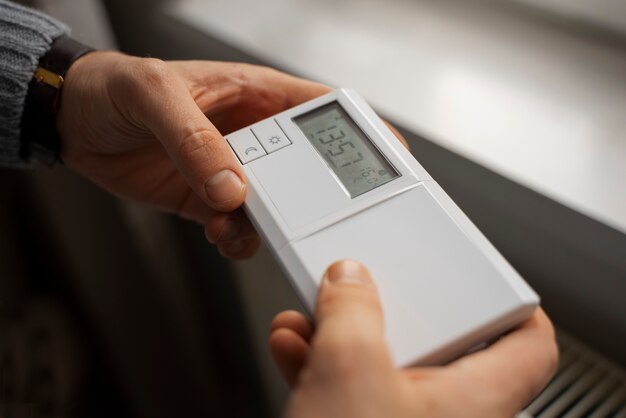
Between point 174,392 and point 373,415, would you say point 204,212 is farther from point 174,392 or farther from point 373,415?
point 174,392

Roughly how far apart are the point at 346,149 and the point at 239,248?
0.17 meters

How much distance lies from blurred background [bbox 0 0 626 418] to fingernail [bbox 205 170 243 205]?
22 cm

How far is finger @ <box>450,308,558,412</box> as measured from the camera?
367mm

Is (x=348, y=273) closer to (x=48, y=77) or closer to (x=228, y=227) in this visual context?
(x=228, y=227)

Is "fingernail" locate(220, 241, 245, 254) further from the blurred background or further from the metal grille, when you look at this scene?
the metal grille

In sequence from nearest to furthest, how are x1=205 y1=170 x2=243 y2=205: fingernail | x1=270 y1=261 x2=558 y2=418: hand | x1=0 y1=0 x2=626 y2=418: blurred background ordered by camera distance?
x1=270 y1=261 x2=558 y2=418: hand → x1=205 y1=170 x2=243 y2=205: fingernail → x1=0 y1=0 x2=626 y2=418: blurred background

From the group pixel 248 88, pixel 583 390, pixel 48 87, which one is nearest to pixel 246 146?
pixel 248 88

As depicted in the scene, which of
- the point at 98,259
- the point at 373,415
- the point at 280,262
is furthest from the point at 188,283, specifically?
the point at 373,415

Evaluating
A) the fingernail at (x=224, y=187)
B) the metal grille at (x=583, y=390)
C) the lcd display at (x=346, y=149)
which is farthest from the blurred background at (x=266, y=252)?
the fingernail at (x=224, y=187)

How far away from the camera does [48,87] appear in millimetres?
625

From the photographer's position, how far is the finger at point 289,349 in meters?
0.40

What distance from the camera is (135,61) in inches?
21.9

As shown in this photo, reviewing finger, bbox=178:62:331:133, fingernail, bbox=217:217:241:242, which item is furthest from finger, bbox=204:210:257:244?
finger, bbox=178:62:331:133

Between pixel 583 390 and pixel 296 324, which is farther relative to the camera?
pixel 583 390
